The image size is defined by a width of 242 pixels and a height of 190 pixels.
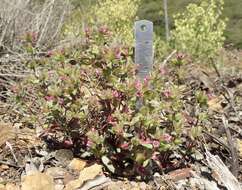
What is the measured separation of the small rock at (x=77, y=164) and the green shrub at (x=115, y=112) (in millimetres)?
66

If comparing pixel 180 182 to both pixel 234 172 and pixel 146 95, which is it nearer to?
pixel 234 172

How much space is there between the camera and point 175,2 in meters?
63.8

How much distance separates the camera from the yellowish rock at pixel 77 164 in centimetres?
288

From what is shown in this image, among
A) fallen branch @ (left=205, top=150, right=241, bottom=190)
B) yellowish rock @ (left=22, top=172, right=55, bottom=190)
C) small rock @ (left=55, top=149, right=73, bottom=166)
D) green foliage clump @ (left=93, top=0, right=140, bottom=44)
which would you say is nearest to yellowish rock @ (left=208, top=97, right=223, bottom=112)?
fallen branch @ (left=205, top=150, right=241, bottom=190)

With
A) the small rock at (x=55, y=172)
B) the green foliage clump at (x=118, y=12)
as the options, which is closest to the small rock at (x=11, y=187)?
the small rock at (x=55, y=172)

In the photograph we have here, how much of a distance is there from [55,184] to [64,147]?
31 cm

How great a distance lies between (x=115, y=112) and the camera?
264 cm

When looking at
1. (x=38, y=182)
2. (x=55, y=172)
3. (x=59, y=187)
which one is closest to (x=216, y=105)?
(x=55, y=172)

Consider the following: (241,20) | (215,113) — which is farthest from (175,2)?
(215,113)

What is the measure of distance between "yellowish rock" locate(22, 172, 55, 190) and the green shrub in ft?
0.87

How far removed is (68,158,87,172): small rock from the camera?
9.45ft

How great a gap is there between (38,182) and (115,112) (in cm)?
50

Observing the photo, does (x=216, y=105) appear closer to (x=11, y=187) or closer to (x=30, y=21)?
(x=11, y=187)

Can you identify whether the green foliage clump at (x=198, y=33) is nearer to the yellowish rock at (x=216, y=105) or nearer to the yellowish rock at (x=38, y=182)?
the yellowish rock at (x=216, y=105)
